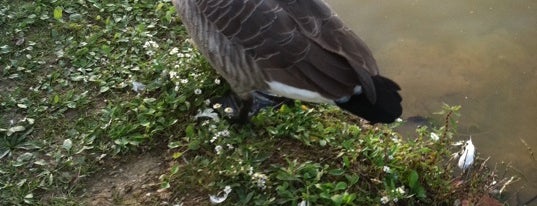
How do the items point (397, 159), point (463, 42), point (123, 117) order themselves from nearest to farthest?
1. point (397, 159)
2. point (123, 117)
3. point (463, 42)

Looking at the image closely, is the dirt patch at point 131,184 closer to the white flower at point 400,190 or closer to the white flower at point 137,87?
the white flower at point 137,87

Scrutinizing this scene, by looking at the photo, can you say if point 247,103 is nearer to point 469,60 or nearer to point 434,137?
point 434,137

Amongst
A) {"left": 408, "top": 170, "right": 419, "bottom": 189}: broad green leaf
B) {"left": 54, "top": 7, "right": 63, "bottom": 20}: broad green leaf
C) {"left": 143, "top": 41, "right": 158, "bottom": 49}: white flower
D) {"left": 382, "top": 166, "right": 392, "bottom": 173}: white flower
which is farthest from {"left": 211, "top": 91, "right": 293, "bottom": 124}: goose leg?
{"left": 54, "top": 7, "right": 63, "bottom": 20}: broad green leaf

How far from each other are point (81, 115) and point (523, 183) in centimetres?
255

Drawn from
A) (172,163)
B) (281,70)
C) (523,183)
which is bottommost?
(523,183)

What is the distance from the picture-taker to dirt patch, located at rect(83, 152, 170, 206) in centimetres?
309

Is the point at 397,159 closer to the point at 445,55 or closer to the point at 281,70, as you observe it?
the point at 281,70

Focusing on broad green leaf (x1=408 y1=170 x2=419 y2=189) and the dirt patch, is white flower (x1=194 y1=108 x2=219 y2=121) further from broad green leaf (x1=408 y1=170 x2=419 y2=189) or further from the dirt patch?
broad green leaf (x1=408 y1=170 x2=419 y2=189)

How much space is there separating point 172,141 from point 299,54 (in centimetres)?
88

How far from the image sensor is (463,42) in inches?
179

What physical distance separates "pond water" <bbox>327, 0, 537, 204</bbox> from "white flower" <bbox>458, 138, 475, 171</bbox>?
369 mm

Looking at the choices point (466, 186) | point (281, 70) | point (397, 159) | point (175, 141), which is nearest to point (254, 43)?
point (281, 70)

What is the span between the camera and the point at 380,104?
2.90 meters

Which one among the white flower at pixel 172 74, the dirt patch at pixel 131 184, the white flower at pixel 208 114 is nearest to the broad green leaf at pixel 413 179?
the white flower at pixel 208 114
